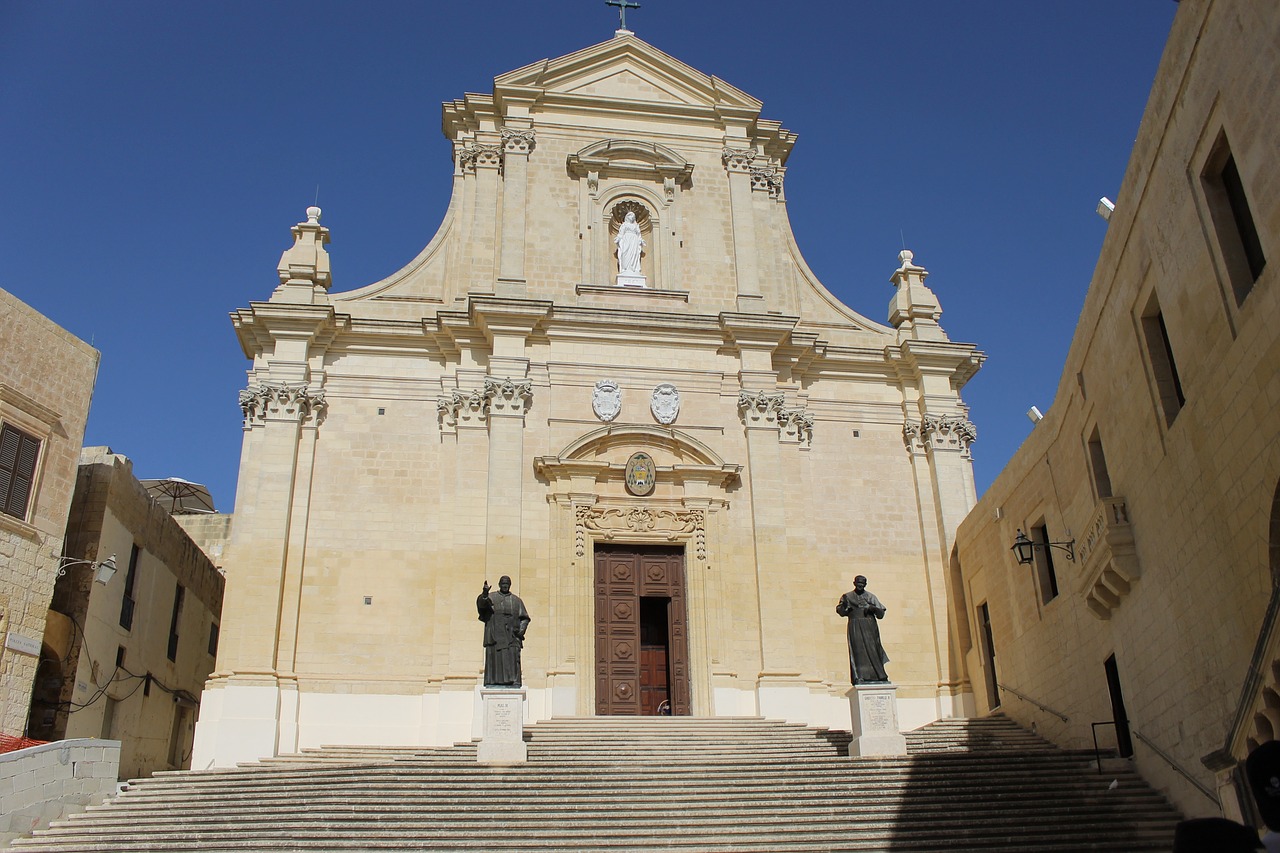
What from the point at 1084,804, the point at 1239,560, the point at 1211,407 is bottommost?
the point at 1084,804

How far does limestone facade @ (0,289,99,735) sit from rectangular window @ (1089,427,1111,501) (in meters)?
15.1

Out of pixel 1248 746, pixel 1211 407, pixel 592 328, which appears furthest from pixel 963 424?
pixel 1248 746

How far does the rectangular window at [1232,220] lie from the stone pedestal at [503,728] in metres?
9.95

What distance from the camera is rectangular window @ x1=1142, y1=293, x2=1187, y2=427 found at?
11914 millimetres

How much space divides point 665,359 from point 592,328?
160 cm

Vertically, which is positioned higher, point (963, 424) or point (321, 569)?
point (963, 424)

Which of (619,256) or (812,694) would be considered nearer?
(812,694)

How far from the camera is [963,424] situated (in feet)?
75.7

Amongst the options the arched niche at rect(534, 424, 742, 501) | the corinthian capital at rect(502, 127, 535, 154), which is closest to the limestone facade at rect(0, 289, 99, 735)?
the arched niche at rect(534, 424, 742, 501)

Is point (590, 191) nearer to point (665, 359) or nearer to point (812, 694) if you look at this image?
point (665, 359)

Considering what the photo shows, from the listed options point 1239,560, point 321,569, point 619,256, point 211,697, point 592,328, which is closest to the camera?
point 1239,560

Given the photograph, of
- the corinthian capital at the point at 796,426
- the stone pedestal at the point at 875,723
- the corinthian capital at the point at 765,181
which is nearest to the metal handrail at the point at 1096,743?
the stone pedestal at the point at 875,723

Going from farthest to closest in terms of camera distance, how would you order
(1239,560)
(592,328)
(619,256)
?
(619,256) < (592,328) < (1239,560)

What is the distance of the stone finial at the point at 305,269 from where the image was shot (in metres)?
22.1
